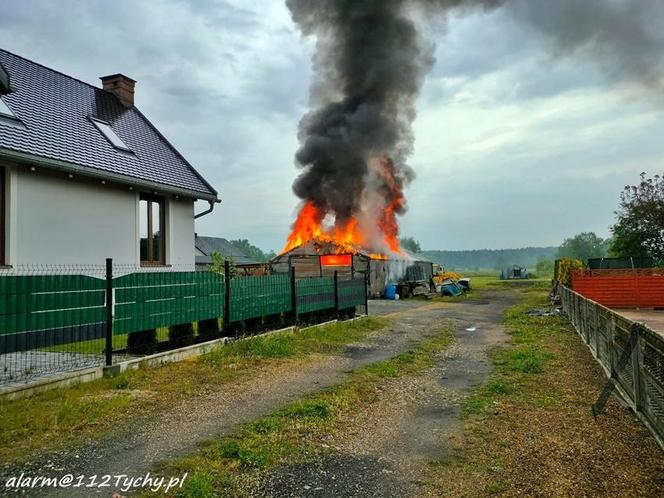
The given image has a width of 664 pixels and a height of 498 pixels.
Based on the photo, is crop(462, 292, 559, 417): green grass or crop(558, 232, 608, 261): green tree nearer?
crop(462, 292, 559, 417): green grass

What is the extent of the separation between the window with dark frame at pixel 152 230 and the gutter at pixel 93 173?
19.4 inches

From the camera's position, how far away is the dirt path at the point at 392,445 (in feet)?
12.9

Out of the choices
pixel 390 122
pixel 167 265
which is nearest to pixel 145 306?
pixel 167 265

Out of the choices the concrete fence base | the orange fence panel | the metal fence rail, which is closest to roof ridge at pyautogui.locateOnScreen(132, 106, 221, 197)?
the concrete fence base

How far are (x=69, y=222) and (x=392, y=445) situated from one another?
28.3 feet

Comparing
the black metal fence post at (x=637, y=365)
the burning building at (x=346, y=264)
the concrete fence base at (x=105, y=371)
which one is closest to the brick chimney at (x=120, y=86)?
the concrete fence base at (x=105, y=371)

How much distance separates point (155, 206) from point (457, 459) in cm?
1076

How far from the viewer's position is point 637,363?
542cm

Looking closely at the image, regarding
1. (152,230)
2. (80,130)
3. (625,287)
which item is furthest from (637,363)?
(625,287)

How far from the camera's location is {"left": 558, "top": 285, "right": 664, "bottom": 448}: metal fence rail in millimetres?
4613

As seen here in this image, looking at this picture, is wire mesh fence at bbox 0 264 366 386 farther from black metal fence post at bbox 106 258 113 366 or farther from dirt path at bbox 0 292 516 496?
dirt path at bbox 0 292 516 496

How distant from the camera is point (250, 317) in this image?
11.6 metres

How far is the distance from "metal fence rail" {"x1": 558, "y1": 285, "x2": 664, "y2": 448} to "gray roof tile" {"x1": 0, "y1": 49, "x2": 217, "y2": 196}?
10.4 m

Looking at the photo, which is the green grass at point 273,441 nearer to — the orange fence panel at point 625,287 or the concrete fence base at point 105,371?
the concrete fence base at point 105,371
